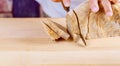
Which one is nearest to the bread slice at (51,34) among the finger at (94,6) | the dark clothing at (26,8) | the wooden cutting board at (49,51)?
the wooden cutting board at (49,51)

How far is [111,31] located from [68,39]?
114 mm

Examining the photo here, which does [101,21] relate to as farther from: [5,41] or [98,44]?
[5,41]

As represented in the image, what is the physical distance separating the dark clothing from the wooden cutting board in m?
0.44

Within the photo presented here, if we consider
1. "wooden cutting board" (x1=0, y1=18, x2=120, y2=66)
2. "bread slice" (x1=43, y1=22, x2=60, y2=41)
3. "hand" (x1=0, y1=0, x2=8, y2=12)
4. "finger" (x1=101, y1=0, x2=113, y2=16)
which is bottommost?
"hand" (x1=0, y1=0, x2=8, y2=12)

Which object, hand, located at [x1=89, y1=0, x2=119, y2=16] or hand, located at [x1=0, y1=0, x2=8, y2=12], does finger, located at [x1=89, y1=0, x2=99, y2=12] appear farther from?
hand, located at [x1=0, y1=0, x2=8, y2=12]

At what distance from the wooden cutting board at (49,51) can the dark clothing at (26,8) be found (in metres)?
0.44

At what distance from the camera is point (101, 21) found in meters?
0.75

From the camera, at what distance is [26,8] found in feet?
4.04

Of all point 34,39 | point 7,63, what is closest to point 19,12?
point 34,39

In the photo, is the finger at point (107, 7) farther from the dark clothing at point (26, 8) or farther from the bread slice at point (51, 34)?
the dark clothing at point (26, 8)

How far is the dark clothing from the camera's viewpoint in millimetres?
1229

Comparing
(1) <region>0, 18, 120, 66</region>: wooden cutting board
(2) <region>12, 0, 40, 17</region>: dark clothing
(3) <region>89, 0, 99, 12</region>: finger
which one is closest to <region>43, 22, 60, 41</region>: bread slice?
(1) <region>0, 18, 120, 66</region>: wooden cutting board

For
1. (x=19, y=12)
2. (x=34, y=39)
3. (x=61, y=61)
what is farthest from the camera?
(x=19, y=12)

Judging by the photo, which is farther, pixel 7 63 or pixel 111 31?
pixel 111 31
